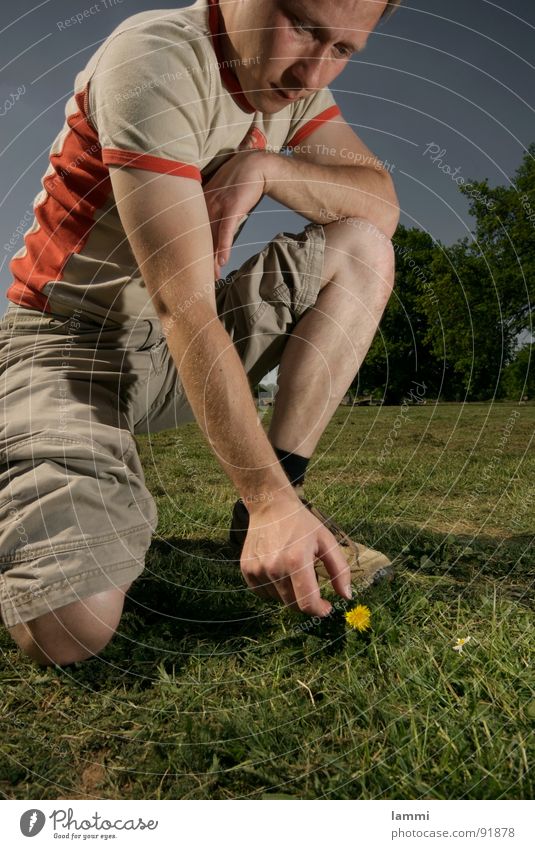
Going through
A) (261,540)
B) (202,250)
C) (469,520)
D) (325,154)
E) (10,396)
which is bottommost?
(469,520)

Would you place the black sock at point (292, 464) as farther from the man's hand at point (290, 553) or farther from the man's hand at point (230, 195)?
the man's hand at point (290, 553)

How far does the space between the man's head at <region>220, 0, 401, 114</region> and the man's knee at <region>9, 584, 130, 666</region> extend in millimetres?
1676

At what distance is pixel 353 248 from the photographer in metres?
2.55

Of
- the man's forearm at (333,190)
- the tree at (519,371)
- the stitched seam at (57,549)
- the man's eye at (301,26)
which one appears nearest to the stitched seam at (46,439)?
the stitched seam at (57,549)

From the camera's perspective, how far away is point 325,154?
8.57 ft

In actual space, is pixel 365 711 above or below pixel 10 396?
below

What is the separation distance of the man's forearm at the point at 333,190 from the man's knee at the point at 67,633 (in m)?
1.49

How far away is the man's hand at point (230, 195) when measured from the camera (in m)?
1.99

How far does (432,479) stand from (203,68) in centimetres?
264

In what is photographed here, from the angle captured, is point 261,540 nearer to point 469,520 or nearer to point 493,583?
point 493,583

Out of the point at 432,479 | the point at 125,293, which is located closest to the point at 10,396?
the point at 125,293
